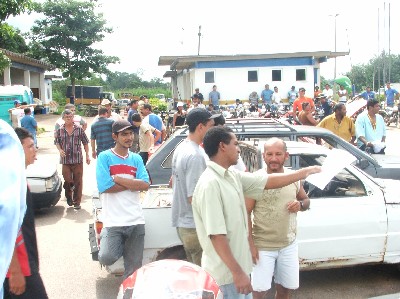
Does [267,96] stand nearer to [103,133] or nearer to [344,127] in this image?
[344,127]

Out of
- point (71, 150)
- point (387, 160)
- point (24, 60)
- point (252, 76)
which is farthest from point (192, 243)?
point (24, 60)

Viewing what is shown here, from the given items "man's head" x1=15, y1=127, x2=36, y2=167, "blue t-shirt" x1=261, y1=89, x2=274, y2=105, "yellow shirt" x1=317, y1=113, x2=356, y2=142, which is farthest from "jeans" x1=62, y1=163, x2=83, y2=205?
"blue t-shirt" x1=261, y1=89, x2=274, y2=105

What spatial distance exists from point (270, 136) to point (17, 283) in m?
4.45

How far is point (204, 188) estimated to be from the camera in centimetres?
330

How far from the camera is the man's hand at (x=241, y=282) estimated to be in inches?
127

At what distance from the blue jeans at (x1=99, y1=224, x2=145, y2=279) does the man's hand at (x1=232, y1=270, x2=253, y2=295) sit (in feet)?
5.39

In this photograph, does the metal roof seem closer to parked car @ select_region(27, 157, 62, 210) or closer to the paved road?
parked car @ select_region(27, 157, 62, 210)

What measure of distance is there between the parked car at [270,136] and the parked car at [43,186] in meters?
3.27

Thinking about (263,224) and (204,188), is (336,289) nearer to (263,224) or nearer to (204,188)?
(263,224)

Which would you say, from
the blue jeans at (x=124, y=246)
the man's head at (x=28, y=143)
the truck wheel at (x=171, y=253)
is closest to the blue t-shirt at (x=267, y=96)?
the truck wheel at (x=171, y=253)

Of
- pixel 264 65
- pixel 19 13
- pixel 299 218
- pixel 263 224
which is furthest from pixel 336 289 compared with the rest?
pixel 264 65

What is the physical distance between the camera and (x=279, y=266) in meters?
4.22

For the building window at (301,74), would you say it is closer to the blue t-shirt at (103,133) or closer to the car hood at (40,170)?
the blue t-shirt at (103,133)

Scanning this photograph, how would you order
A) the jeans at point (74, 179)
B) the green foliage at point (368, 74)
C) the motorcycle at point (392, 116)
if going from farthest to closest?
the green foliage at point (368, 74) → the motorcycle at point (392, 116) → the jeans at point (74, 179)
